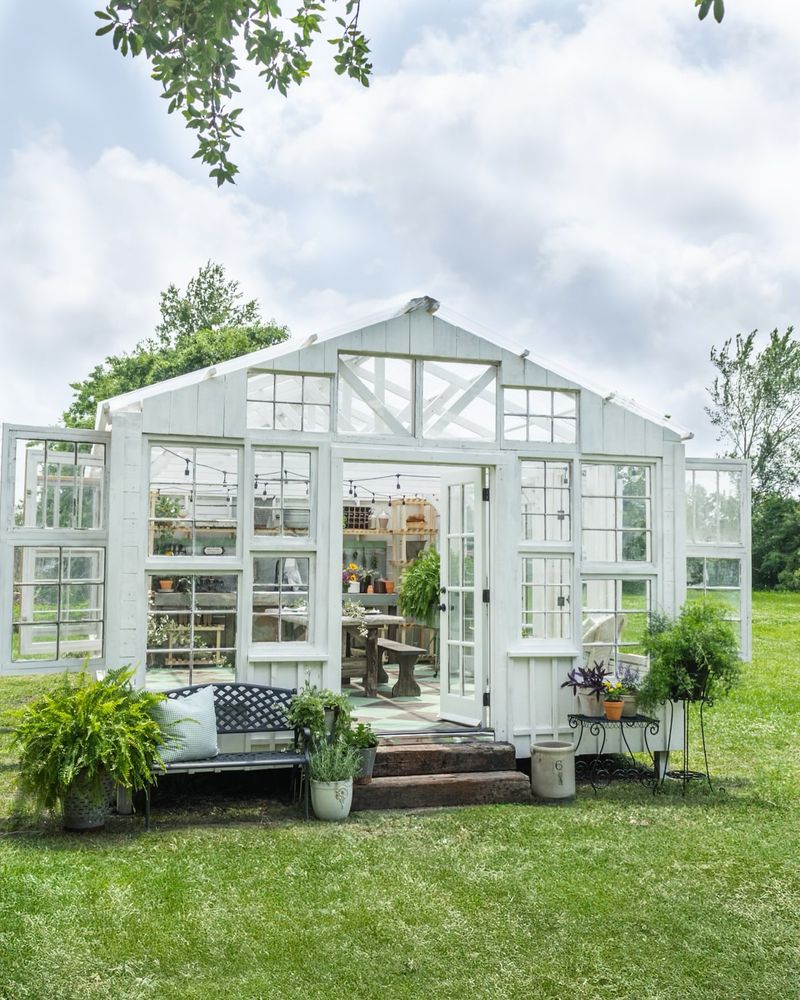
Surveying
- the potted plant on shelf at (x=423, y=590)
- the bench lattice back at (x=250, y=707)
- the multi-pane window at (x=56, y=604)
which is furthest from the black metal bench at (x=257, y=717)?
the potted plant on shelf at (x=423, y=590)

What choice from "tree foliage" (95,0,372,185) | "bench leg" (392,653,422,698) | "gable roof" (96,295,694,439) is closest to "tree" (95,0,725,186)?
"tree foliage" (95,0,372,185)

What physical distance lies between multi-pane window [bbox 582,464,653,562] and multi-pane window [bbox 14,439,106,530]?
3.69 m

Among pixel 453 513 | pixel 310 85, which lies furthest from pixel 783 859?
pixel 310 85

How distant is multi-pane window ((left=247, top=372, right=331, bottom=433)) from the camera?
666 cm

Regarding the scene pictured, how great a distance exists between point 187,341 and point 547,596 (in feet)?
66.0

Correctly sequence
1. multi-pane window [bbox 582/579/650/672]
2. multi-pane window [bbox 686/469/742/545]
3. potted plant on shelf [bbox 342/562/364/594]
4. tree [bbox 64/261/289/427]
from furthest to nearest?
tree [bbox 64/261/289/427] → potted plant on shelf [bbox 342/562/364/594] → multi-pane window [bbox 686/469/742/545] → multi-pane window [bbox 582/579/650/672]

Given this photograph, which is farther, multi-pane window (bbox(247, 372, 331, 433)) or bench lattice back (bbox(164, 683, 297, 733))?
multi-pane window (bbox(247, 372, 331, 433))

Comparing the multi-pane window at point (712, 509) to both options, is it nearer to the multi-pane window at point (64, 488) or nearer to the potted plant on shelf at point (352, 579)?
the multi-pane window at point (64, 488)

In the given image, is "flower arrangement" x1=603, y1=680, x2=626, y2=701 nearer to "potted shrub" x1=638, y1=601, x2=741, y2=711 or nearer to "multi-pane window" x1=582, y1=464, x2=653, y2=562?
"potted shrub" x1=638, y1=601, x2=741, y2=711

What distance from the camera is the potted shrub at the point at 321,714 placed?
238 inches

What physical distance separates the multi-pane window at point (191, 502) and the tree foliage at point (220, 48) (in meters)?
2.87

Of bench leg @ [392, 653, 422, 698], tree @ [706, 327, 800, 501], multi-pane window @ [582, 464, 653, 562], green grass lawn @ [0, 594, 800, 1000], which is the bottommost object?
green grass lawn @ [0, 594, 800, 1000]

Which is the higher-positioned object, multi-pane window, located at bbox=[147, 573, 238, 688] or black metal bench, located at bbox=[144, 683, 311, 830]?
multi-pane window, located at bbox=[147, 573, 238, 688]

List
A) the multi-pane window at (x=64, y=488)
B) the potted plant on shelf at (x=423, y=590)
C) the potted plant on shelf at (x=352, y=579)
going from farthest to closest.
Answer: the potted plant on shelf at (x=352, y=579) → the potted plant on shelf at (x=423, y=590) → the multi-pane window at (x=64, y=488)
